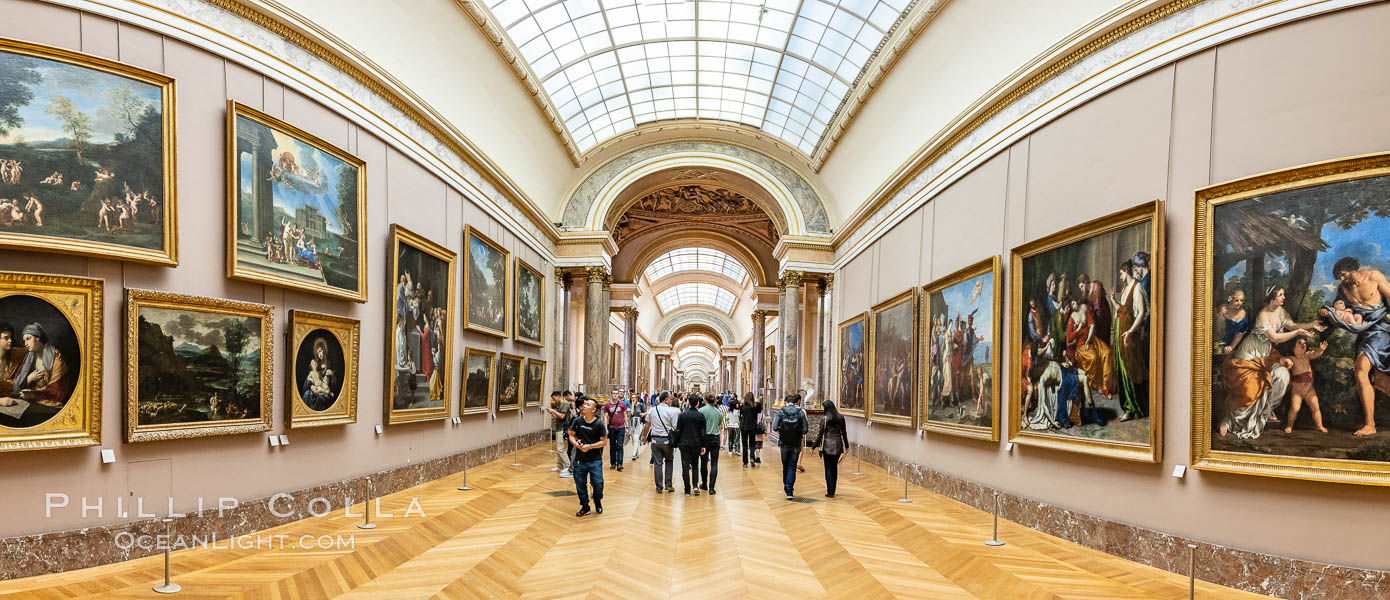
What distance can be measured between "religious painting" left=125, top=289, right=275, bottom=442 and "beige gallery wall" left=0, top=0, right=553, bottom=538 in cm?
15

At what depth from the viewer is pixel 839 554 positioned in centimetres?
Answer: 905

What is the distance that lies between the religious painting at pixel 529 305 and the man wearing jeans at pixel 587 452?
9672 millimetres

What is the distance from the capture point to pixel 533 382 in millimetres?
23094

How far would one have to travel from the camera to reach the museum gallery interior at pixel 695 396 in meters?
7.12

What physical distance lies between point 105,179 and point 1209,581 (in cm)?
1192

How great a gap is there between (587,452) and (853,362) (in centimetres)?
1281

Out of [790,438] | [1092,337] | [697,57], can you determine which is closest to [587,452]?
[790,438]

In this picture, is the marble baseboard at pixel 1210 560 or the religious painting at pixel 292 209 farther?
the religious painting at pixel 292 209

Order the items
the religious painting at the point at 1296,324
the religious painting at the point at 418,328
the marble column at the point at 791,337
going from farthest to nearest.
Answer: the marble column at the point at 791,337
the religious painting at the point at 418,328
the religious painting at the point at 1296,324

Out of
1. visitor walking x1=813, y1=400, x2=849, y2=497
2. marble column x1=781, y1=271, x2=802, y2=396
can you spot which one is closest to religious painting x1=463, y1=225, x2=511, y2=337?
visitor walking x1=813, y1=400, x2=849, y2=497

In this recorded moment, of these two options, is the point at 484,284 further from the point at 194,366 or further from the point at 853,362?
the point at 853,362

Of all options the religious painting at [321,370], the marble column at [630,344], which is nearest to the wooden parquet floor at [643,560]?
the religious painting at [321,370]

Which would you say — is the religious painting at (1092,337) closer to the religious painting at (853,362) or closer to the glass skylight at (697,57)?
the glass skylight at (697,57)

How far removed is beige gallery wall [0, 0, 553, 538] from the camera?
7473 millimetres
